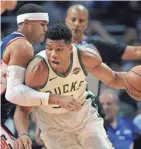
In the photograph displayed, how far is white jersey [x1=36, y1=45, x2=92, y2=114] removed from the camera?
4395mm

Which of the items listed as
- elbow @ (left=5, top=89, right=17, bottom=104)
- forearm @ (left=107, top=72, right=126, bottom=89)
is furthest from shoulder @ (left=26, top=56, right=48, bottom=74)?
forearm @ (left=107, top=72, right=126, bottom=89)

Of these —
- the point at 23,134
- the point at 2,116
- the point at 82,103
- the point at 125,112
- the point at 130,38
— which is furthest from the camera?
the point at 130,38

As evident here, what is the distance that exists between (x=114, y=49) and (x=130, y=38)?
2597 mm

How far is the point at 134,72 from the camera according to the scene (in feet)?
14.6

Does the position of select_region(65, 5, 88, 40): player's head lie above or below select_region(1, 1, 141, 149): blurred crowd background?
above

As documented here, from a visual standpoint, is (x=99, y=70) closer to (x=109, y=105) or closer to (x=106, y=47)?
(x=106, y=47)

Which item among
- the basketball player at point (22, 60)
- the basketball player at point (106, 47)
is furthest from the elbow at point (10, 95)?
the basketball player at point (106, 47)

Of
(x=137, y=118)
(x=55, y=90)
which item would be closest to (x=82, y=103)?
(x=55, y=90)

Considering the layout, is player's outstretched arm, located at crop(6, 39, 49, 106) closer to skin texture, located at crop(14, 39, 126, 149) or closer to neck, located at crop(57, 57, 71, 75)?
skin texture, located at crop(14, 39, 126, 149)

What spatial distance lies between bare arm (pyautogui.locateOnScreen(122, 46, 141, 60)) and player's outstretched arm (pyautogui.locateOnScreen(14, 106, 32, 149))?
1724 mm

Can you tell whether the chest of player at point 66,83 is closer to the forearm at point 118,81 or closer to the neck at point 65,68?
the neck at point 65,68

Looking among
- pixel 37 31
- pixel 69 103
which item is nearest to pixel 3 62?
pixel 37 31

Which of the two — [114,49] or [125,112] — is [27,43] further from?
[125,112]

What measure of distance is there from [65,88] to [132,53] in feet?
5.40
